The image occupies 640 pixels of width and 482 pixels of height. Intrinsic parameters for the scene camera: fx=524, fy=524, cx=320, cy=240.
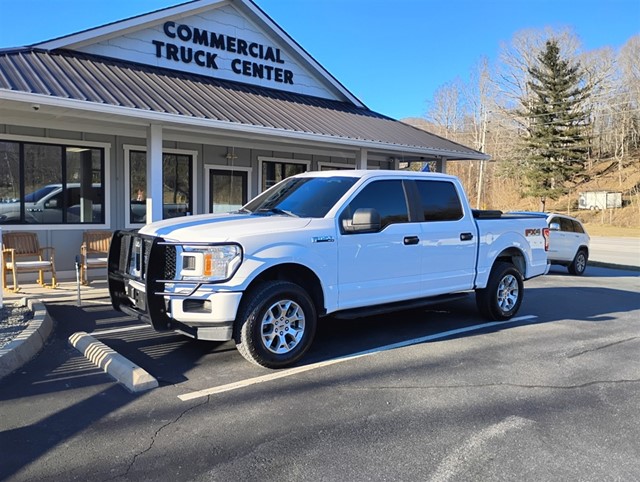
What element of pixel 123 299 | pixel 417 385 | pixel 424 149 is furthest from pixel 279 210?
pixel 424 149

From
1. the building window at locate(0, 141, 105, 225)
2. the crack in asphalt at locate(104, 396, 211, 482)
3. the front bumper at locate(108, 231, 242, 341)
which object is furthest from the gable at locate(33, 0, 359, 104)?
the crack in asphalt at locate(104, 396, 211, 482)

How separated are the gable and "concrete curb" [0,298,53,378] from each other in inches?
241

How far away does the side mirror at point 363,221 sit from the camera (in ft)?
18.5

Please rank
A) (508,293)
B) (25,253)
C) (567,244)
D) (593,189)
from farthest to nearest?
(593,189)
(567,244)
(25,253)
(508,293)

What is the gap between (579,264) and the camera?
1497 cm

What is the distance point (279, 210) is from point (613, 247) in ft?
78.5

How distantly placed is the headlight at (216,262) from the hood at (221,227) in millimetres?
95

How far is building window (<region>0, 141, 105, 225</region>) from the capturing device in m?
10.1

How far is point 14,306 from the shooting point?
298 inches

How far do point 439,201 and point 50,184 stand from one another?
791 centimetres

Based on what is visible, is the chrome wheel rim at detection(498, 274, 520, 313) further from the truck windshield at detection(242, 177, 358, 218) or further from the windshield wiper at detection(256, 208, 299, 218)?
the windshield wiper at detection(256, 208, 299, 218)

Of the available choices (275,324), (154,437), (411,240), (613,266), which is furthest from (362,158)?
(154,437)

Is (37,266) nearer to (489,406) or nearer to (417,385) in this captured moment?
(417,385)

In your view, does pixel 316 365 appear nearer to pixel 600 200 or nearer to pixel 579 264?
pixel 579 264
